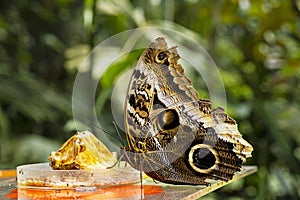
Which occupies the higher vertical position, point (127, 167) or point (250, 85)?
point (250, 85)

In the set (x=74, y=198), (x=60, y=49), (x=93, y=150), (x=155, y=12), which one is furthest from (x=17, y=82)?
(x=74, y=198)

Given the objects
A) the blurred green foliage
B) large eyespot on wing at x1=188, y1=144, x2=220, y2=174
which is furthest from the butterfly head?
the blurred green foliage

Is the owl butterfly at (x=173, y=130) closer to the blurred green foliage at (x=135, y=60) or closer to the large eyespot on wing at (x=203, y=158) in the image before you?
the large eyespot on wing at (x=203, y=158)

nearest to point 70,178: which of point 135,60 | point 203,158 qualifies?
point 203,158

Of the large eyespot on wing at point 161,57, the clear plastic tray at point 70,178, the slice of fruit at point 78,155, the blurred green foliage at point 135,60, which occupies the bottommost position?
the clear plastic tray at point 70,178

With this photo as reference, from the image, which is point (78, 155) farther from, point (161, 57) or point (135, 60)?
point (135, 60)

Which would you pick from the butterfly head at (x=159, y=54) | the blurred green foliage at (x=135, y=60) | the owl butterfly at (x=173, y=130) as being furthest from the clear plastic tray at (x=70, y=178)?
the blurred green foliage at (x=135, y=60)

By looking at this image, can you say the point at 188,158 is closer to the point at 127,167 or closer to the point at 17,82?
the point at 127,167
